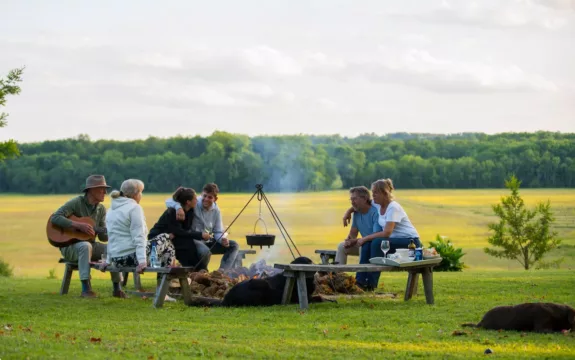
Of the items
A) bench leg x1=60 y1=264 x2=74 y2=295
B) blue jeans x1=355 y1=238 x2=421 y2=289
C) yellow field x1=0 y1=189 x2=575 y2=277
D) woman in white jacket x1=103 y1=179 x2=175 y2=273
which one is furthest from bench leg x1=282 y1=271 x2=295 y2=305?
yellow field x1=0 y1=189 x2=575 y2=277

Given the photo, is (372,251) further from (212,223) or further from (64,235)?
(64,235)

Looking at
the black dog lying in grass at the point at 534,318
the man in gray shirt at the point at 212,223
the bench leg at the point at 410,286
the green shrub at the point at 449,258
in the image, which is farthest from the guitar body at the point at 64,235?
the green shrub at the point at 449,258

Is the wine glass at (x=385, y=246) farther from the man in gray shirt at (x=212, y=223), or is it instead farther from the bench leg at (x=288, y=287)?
the man in gray shirt at (x=212, y=223)

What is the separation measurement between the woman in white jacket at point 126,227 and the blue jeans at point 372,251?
2440mm

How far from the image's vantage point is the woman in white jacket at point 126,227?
10062 millimetres

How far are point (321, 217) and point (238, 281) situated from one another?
159 feet

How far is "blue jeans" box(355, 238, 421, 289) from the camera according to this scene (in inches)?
403

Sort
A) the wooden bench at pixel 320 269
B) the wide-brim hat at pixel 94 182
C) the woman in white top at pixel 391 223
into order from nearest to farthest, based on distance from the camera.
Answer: the wooden bench at pixel 320 269
the woman in white top at pixel 391 223
the wide-brim hat at pixel 94 182

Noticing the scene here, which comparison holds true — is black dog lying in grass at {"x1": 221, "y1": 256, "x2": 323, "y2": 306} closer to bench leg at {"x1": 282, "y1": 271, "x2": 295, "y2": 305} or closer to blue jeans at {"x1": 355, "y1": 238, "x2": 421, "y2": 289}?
bench leg at {"x1": 282, "y1": 271, "x2": 295, "y2": 305}

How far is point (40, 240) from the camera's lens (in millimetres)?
55406

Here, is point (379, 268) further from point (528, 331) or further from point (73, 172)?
point (73, 172)

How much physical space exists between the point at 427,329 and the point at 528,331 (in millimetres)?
868

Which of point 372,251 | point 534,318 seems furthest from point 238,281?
point 534,318

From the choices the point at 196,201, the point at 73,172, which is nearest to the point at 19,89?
the point at 196,201
